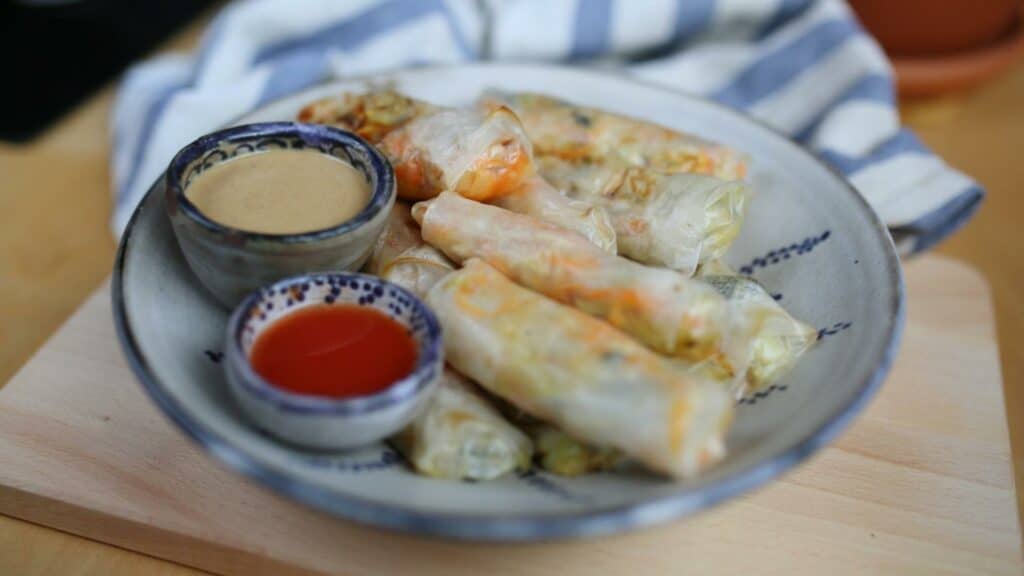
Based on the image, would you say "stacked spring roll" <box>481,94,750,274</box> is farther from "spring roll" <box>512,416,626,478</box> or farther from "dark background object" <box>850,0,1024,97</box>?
"dark background object" <box>850,0,1024,97</box>

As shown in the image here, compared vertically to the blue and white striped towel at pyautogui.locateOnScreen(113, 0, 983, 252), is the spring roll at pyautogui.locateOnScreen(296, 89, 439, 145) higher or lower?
higher

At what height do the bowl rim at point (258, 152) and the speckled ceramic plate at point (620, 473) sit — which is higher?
the bowl rim at point (258, 152)

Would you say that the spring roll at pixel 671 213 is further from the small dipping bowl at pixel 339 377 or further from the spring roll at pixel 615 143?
the small dipping bowl at pixel 339 377

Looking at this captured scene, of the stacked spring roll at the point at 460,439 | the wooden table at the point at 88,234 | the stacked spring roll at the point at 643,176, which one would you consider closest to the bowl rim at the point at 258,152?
the stacked spring roll at the point at 460,439

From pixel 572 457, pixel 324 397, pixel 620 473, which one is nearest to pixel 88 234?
pixel 324 397

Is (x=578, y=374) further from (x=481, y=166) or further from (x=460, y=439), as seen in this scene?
(x=481, y=166)

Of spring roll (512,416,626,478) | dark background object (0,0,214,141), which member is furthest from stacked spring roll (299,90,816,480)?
dark background object (0,0,214,141)
